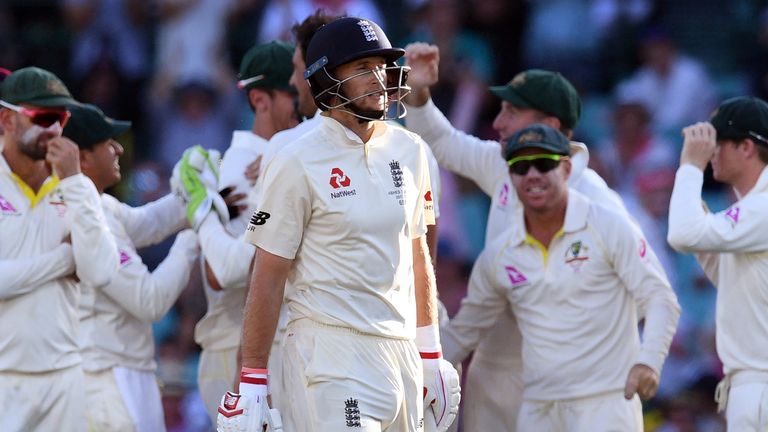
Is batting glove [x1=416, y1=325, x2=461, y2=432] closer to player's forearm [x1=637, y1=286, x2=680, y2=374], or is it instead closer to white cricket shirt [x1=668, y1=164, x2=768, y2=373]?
player's forearm [x1=637, y1=286, x2=680, y2=374]

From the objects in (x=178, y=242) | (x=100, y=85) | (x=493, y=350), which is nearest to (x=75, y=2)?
(x=100, y=85)

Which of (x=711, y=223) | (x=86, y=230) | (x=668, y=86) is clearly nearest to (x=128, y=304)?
(x=86, y=230)

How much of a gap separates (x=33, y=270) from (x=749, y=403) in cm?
324

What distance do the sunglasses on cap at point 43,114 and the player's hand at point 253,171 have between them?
90 cm

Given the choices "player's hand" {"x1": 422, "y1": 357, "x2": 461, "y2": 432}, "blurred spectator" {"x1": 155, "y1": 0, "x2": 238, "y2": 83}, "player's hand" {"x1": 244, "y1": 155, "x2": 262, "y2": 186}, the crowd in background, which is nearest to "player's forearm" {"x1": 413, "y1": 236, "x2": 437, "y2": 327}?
"player's hand" {"x1": 422, "y1": 357, "x2": 461, "y2": 432}

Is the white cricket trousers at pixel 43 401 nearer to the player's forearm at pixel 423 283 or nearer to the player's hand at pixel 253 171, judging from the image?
the player's hand at pixel 253 171

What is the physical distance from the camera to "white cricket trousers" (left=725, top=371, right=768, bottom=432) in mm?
6371

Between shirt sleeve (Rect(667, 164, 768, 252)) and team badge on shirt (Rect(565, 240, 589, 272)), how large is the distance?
0.44m

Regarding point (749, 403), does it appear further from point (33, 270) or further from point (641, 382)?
point (33, 270)

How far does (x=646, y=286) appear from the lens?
6.64 metres

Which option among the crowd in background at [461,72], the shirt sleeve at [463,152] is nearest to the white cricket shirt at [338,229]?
the shirt sleeve at [463,152]

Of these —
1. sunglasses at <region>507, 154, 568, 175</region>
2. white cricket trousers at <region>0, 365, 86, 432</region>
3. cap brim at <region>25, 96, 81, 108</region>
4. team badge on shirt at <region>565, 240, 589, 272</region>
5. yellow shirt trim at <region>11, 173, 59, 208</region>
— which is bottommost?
white cricket trousers at <region>0, 365, 86, 432</region>

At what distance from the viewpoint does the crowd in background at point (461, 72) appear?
1007cm

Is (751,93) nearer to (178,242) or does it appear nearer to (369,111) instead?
(178,242)
